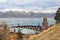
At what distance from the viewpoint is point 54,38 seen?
81.3 ft

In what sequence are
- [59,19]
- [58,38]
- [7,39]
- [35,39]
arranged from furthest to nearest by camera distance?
[7,39], [59,19], [35,39], [58,38]

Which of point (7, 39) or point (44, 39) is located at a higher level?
point (44, 39)

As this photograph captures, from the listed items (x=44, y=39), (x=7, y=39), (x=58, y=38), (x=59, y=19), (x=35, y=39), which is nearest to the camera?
(x=58, y=38)

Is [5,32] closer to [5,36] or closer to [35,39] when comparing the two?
[5,36]

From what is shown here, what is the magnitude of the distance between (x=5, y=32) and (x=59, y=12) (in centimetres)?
1356

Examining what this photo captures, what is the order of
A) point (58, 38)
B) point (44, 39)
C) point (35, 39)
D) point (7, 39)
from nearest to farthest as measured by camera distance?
1. point (58, 38)
2. point (44, 39)
3. point (35, 39)
4. point (7, 39)

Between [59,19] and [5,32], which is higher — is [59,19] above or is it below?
above

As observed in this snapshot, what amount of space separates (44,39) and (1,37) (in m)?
20.6

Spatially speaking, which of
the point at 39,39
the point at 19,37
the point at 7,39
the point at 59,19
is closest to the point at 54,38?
the point at 39,39

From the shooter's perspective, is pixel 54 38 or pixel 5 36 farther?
pixel 5 36

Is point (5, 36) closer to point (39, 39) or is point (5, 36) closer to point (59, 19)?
point (59, 19)

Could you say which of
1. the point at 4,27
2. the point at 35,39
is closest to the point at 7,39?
the point at 4,27

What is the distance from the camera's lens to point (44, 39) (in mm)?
26516

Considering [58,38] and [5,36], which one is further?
[5,36]
